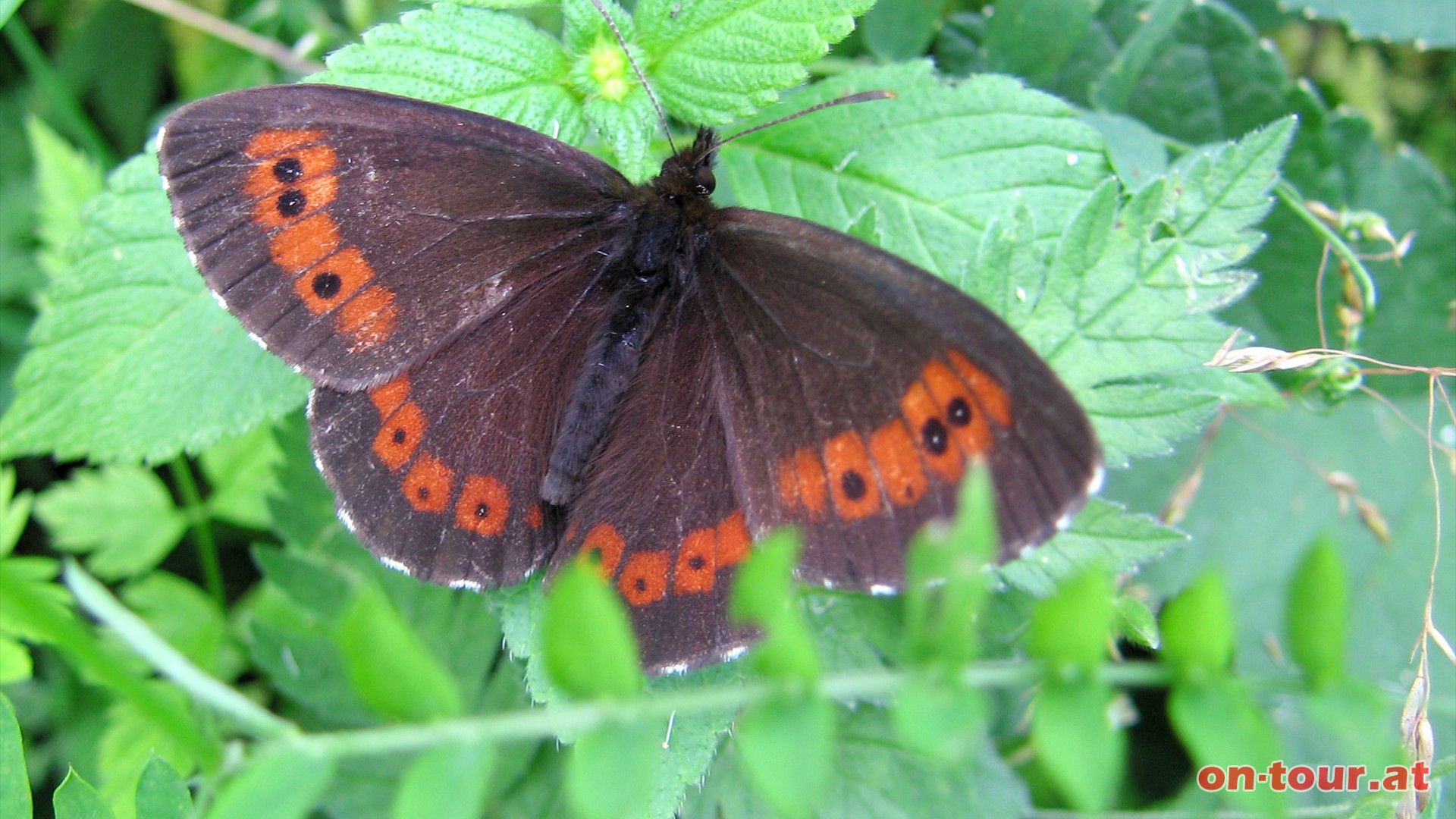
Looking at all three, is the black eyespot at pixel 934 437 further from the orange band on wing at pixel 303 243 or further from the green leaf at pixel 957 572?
the orange band on wing at pixel 303 243

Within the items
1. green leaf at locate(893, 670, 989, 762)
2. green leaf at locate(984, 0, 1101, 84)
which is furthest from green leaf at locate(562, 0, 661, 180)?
green leaf at locate(893, 670, 989, 762)

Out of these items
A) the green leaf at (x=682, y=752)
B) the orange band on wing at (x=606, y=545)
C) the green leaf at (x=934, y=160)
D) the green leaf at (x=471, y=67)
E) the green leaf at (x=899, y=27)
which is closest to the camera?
the green leaf at (x=682, y=752)

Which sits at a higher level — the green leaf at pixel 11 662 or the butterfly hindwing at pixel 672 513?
the butterfly hindwing at pixel 672 513

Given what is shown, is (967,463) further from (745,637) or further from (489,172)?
(489,172)

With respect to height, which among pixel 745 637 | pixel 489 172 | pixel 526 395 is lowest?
pixel 745 637

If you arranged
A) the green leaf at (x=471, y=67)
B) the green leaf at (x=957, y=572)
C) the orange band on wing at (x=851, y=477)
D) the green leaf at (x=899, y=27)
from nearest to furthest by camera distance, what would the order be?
the green leaf at (x=957, y=572) < the orange band on wing at (x=851, y=477) < the green leaf at (x=471, y=67) < the green leaf at (x=899, y=27)

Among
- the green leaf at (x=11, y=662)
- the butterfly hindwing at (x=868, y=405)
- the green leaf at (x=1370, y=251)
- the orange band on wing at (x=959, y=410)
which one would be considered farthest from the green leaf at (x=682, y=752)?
Answer: the green leaf at (x=1370, y=251)

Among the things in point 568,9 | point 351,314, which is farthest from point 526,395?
point 568,9

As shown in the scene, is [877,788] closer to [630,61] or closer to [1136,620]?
[1136,620]
